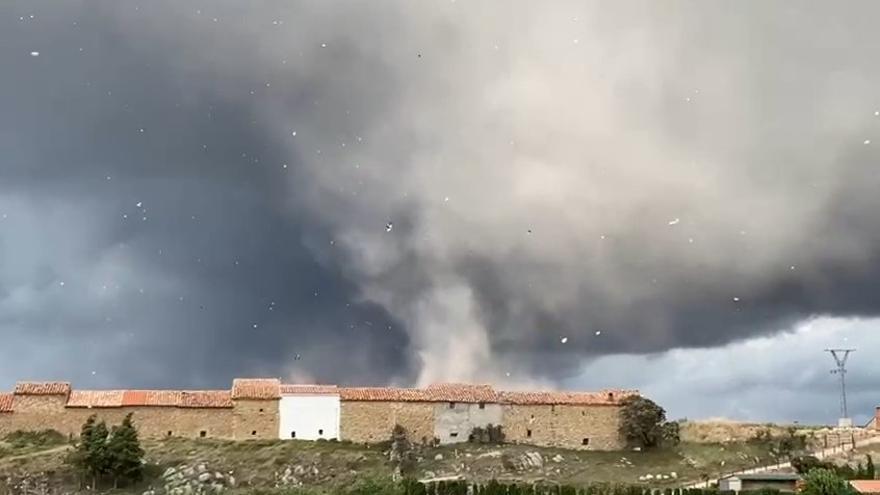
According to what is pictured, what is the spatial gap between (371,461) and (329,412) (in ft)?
21.3

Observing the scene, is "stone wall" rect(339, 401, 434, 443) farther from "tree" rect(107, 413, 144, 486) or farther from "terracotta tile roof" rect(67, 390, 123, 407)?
"terracotta tile roof" rect(67, 390, 123, 407)

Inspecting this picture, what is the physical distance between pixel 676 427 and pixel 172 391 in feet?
109

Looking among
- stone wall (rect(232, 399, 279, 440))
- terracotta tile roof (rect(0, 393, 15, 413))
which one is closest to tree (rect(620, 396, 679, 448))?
stone wall (rect(232, 399, 279, 440))

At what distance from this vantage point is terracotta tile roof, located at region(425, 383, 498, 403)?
6712 cm

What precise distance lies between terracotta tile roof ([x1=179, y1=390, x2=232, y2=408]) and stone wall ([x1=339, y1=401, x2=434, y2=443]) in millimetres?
7444

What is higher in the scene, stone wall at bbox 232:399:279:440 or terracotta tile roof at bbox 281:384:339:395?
terracotta tile roof at bbox 281:384:339:395

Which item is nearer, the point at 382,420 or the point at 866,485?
the point at 866,485

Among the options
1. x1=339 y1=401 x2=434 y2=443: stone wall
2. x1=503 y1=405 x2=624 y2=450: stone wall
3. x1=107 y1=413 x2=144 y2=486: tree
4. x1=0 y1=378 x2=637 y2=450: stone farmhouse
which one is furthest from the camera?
x1=503 y1=405 x2=624 y2=450: stone wall

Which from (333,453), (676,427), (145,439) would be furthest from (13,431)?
(676,427)

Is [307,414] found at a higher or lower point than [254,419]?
higher

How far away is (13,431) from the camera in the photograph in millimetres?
61844

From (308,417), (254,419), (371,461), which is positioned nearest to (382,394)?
(308,417)

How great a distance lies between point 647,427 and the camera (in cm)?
6706

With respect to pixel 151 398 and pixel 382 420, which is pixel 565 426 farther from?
pixel 151 398
